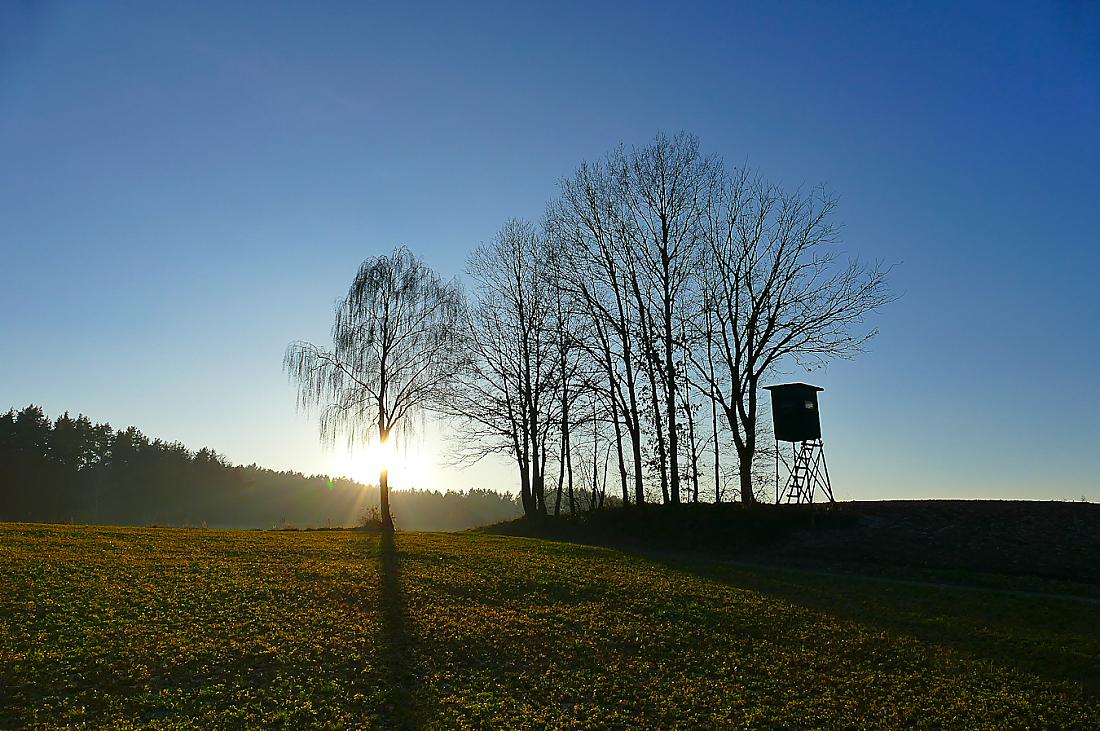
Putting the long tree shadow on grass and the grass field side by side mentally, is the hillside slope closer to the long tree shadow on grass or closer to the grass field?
the grass field

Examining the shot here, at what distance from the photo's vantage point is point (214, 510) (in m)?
98.6

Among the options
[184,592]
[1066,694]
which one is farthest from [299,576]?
[1066,694]

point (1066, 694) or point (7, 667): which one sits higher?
point (7, 667)

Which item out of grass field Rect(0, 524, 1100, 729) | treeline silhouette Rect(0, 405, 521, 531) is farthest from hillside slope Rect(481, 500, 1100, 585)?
treeline silhouette Rect(0, 405, 521, 531)

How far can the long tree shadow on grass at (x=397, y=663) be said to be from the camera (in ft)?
27.3

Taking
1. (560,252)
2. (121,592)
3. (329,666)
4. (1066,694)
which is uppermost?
(560,252)

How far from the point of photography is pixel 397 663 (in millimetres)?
9984

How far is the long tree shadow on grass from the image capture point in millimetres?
8312

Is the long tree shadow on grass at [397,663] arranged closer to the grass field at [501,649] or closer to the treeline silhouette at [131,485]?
the grass field at [501,649]

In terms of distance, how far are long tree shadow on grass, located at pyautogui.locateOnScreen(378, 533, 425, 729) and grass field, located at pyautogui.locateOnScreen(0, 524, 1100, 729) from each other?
0.04 metres

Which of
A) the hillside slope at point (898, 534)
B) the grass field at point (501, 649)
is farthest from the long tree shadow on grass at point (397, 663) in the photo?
the hillside slope at point (898, 534)

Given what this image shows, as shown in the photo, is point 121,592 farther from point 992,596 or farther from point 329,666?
point 992,596

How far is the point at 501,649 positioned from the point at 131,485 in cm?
8346

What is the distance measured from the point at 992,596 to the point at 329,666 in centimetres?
1440
